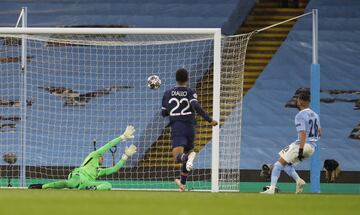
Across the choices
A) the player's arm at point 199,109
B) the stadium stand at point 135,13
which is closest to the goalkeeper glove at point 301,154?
the player's arm at point 199,109

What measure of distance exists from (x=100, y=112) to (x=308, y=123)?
5.40 meters

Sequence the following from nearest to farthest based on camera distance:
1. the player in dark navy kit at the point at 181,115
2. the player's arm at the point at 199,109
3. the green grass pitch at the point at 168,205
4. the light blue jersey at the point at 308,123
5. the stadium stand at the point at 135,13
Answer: the green grass pitch at the point at 168,205
the player's arm at the point at 199,109
the player in dark navy kit at the point at 181,115
the light blue jersey at the point at 308,123
the stadium stand at the point at 135,13

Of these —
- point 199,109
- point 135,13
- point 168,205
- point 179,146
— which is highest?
point 135,13

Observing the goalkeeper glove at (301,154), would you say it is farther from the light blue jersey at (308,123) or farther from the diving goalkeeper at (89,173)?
the diving goalkeeper at (89,173)

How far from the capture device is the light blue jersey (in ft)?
39.3

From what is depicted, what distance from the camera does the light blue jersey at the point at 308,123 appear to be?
1198cm

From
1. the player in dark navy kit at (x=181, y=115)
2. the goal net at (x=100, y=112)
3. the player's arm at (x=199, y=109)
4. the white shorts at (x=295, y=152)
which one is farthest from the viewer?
the goal net at (x=100, y=112)

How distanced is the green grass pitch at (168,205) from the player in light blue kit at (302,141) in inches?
134

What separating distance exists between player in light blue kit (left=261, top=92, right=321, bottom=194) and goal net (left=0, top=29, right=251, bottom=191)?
5.99 ft

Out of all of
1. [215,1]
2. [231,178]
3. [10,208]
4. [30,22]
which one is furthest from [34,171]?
[10,208]

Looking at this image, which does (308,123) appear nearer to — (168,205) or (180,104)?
(180,104)

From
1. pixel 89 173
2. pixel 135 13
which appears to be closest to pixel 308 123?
pixel 89 173

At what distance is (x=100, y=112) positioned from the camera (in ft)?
54.1

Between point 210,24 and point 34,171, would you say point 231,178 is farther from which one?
point 210,24
